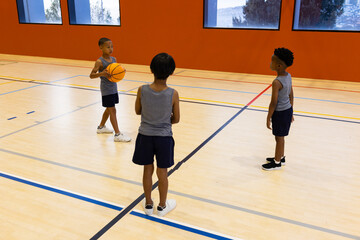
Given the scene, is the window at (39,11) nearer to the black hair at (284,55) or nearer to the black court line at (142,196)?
the black court line at (142,196)

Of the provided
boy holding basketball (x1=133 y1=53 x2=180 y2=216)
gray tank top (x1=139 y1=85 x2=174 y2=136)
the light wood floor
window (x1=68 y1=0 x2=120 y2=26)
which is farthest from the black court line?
window (x1=68 y1=0 x2=120 y2=26)

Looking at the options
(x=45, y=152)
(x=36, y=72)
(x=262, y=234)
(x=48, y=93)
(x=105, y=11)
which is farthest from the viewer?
(x=105, y=11)

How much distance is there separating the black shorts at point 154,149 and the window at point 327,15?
6241mm

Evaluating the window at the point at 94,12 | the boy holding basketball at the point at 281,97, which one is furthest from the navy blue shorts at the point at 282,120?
the window at the point at 94,12

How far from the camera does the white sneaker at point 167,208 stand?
2.82 metres

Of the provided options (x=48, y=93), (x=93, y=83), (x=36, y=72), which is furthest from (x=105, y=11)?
(x=48, y=93)

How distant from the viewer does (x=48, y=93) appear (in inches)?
267

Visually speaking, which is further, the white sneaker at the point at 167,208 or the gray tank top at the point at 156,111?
the white sneaker at the point at 167,208

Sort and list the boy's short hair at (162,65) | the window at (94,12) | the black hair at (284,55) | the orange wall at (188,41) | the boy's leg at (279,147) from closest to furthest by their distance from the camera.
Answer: the boy's short hair at (162,65), the black hair at (284,55), the boy's leg at (279,147), the orange wall at (188,41), the window at (94,12)

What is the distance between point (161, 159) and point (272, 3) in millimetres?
6468

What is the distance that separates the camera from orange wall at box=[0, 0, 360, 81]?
7.64 m

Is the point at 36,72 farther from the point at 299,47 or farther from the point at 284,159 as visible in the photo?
the point at 284,159

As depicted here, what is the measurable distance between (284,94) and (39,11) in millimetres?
9905

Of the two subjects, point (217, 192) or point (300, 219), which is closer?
point (300, 219)
